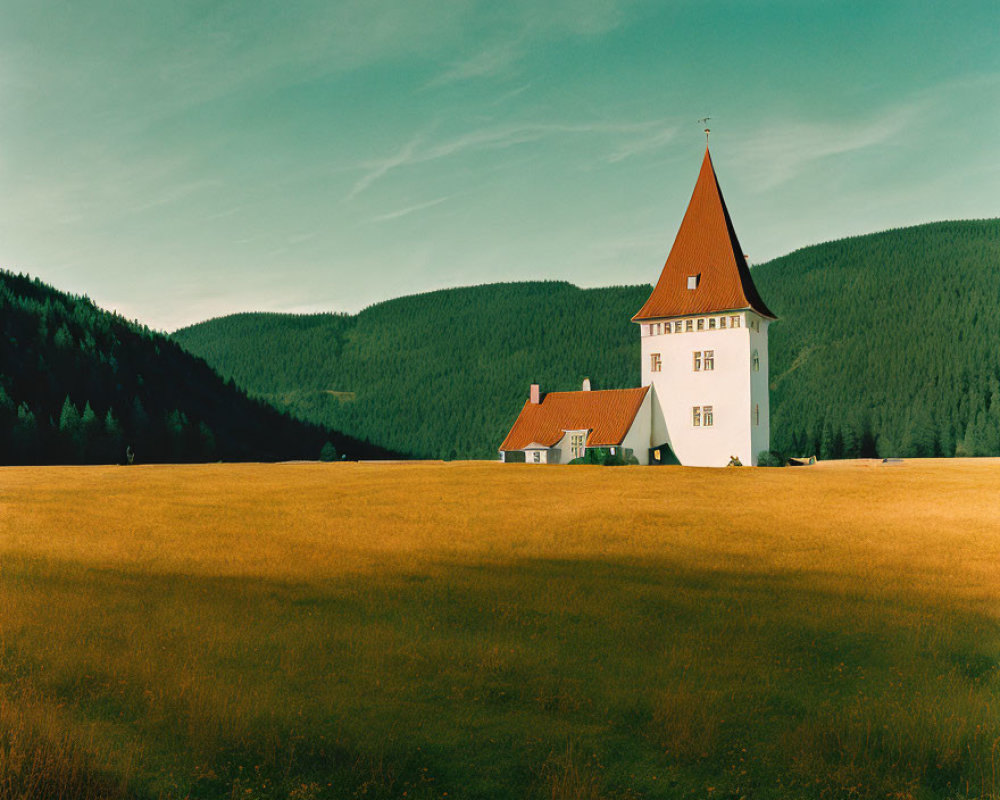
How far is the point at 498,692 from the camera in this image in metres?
11.4

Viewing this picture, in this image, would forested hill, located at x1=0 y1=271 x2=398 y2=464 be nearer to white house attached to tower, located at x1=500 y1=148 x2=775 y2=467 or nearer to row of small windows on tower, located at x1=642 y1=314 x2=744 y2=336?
white house attached to tower, located at x1=500 y1=148 x2=775 y2=467

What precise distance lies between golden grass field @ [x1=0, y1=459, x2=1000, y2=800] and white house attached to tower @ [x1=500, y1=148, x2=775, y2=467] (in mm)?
43844

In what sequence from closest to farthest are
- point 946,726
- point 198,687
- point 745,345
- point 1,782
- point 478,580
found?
point 1,782 < point 946,726 < point 198,687 < point 478,580 < point 745,345

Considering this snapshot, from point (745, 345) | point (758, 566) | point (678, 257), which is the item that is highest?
point (678, 257)

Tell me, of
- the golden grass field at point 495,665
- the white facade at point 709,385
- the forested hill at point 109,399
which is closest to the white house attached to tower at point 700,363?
the white facade at point 709,385

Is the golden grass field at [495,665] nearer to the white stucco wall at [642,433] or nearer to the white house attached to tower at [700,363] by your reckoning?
the white house attached to tower at [700,363]

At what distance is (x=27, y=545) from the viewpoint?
82.1 ft

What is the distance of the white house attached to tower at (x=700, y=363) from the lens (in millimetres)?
71688

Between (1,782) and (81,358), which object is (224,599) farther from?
(81,358)

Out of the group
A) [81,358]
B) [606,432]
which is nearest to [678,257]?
[606,432]

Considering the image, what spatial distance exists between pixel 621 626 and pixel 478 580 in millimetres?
5393

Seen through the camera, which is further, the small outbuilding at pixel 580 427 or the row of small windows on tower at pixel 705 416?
the small outbuilding at pixel 580 427

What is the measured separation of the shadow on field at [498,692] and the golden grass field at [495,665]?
4 centimetres

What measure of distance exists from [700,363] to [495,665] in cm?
6377
